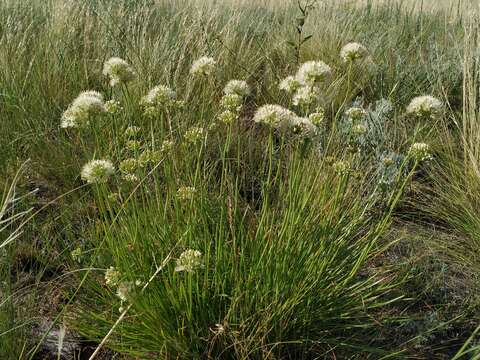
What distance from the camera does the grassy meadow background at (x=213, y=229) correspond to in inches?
71.0

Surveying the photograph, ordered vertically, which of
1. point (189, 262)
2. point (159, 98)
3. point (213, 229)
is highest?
point (159, 98)

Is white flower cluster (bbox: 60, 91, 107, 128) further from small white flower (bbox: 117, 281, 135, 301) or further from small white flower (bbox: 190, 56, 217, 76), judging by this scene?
small white flower (bbox: 117, 281, 135, 301)

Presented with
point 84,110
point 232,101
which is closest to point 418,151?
point 232,101

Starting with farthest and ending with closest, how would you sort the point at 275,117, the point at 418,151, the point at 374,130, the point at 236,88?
the point at 374,130, the point at 236,88, the point at 418,151, the point at 275,117

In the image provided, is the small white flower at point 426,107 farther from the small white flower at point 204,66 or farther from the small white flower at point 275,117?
the small white flower at point 204,66

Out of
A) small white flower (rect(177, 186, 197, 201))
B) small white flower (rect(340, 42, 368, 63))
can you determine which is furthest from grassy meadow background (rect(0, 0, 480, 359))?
small white flower (rect(340, 42, 368, 63))

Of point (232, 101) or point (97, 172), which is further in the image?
point (232, 101)

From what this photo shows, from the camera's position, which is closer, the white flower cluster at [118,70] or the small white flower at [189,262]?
the small white flower at [189,262]

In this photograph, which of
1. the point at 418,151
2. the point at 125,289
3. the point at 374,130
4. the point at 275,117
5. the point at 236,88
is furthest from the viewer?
the point at 374,130

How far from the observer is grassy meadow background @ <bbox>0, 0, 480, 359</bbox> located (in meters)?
1.80

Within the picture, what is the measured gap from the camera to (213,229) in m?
2.04

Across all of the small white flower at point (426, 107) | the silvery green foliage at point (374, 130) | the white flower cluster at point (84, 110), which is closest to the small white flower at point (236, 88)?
the white flower cluster at point (84, 110)

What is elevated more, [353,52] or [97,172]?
[353,52]

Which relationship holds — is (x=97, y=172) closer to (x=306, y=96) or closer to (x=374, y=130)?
(x=306, y=96)
